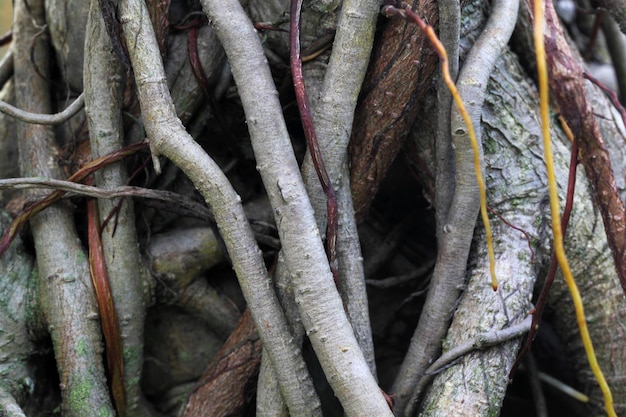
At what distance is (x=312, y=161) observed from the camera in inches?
39.8

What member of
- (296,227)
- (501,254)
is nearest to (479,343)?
(501,254)

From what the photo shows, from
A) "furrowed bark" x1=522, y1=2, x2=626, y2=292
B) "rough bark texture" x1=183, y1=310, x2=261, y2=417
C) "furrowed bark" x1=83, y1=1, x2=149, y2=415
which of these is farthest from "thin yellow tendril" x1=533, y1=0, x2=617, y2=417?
"furrowed bark" x1=83, y1=1, x2=149, y2=415

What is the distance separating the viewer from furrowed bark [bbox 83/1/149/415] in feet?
3.59

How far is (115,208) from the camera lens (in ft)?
3.67

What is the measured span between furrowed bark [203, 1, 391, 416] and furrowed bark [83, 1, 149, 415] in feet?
0.71

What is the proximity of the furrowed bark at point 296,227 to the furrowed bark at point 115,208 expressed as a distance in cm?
22

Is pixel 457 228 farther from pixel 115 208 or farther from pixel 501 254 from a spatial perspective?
pixel 115 208

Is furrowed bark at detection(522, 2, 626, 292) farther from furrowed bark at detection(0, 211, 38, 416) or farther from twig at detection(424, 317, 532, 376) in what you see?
furrowed bark at detection(0, 211, 38, 416)

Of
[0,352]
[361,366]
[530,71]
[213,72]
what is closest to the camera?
[361,366]

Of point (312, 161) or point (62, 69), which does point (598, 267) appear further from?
point (62, 69)

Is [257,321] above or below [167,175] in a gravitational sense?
below

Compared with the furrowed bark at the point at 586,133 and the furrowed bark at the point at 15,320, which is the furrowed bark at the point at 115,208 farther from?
the furrowed bark at the point at 586,133

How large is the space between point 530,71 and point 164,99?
741mm

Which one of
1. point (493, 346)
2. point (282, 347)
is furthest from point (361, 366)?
point (493, 346)
